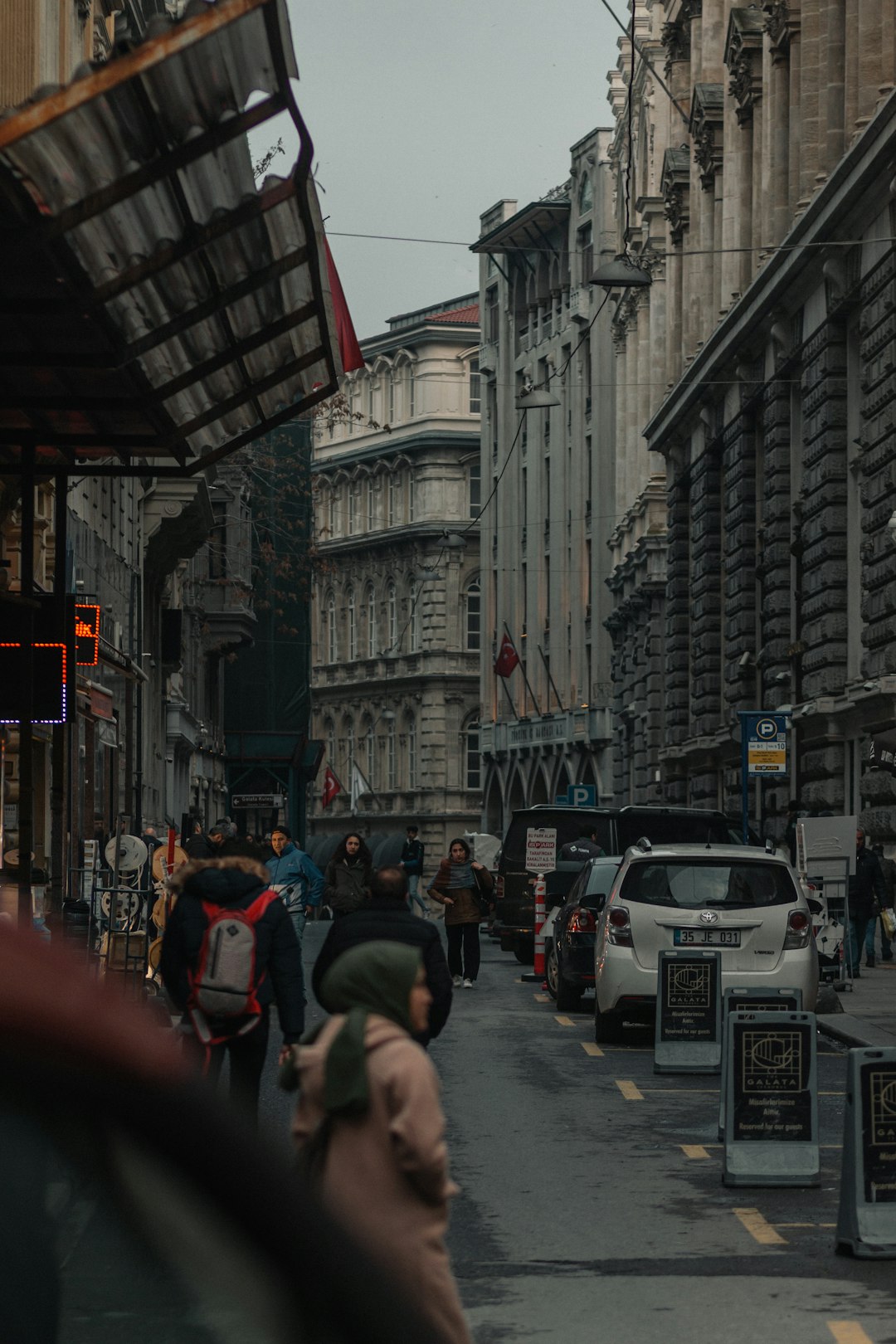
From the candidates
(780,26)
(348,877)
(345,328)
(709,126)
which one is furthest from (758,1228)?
(709,126)

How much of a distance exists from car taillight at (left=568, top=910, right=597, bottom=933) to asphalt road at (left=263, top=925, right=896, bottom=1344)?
15.3ft

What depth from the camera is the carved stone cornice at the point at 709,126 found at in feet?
163

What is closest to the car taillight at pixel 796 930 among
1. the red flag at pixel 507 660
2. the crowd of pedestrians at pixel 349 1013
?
the crowd of pedestrians at pixel 349 1013

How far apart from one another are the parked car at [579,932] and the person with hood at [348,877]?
6.45 ft

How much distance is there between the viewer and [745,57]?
4459 centimetres

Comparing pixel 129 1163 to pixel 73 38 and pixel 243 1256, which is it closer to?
pixel 243 1256

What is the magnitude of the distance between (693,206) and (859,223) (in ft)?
68.6

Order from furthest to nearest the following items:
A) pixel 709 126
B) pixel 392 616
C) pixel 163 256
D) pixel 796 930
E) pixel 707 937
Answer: pixel 392 616 → pixel 709 126 → pixel 707 937 → pixel 796 930 → pixel 163 256

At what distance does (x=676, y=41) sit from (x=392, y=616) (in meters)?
54.5

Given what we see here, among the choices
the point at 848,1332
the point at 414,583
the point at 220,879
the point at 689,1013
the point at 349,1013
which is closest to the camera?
the point at 349,1013

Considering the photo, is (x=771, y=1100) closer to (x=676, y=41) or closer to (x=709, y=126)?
(x=709, y=126)

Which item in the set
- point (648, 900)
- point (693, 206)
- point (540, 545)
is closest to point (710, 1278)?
point (648, 900)

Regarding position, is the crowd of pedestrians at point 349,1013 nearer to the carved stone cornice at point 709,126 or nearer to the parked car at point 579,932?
the parked car at point 579,932

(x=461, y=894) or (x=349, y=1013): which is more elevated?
(x=349, y=1013)
